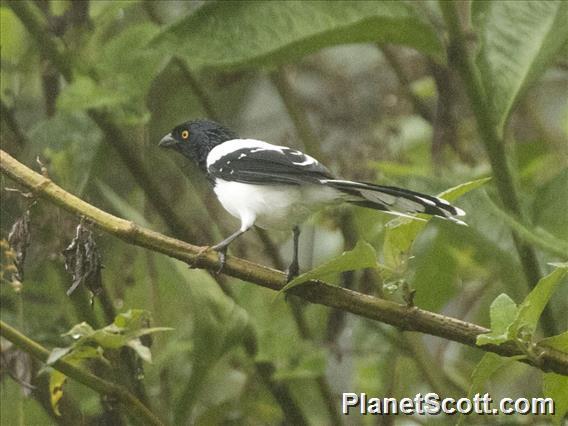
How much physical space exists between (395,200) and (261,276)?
4.3 inches

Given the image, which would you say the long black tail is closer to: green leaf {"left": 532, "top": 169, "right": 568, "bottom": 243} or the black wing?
the black wing

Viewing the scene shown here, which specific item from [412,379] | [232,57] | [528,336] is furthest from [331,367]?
[528,336]

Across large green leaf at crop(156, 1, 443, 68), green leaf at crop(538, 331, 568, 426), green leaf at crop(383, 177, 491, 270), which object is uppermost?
large green leaf at crop(156, 1, 443, 68)

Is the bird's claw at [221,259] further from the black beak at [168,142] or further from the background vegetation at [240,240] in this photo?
the black beak at [168,142]

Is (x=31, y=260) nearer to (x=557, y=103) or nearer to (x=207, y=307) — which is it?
(x=207, y=307)

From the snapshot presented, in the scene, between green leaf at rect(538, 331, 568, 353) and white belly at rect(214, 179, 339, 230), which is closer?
green leaf at rect(538, 331, 568, 353)

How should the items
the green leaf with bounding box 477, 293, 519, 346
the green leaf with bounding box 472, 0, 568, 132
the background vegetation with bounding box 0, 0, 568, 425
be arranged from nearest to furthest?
the green leaf with bounding box 477, 293, 519, 346, the background vegetation with bounding box 0, 0, 568, 425, the green leaf with bounding box 472, 0, 568, 132

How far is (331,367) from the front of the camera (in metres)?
1.06

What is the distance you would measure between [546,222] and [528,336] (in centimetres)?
27

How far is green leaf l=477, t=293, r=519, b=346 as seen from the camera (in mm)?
552

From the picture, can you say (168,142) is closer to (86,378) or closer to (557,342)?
(86,378)

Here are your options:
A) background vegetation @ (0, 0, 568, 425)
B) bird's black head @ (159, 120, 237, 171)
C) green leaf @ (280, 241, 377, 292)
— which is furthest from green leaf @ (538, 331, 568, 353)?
bird's black head @ (159, 120, 237, 171)

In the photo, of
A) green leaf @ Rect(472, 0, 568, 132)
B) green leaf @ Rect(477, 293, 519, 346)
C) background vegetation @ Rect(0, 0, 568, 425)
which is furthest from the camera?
green leaf @ Rect(472, 0, 568, 132)

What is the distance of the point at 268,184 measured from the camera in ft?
2.52
